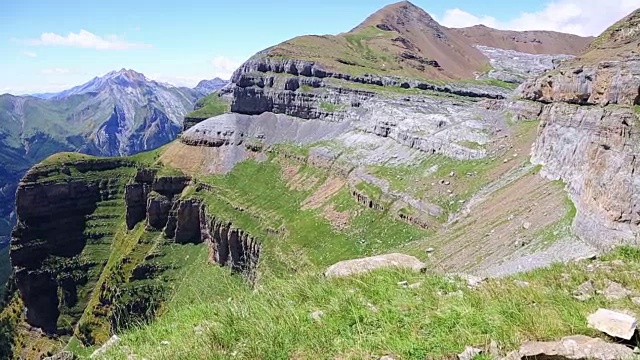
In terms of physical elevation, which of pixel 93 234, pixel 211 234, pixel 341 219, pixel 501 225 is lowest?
pixel 93 234

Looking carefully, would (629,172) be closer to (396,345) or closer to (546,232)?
(546,232)

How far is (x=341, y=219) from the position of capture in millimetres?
83312

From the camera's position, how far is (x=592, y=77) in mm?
59375

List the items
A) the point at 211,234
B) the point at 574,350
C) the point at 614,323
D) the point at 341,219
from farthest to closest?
the point at 211,234 < the point at 341,219 < the point at 614,323 < the point at 574,350

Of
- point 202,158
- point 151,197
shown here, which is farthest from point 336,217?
point 202,158

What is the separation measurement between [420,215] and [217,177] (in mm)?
73603

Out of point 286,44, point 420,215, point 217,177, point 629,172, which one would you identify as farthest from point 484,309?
point 286,44

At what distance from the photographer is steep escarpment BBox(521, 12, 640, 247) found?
31.0m

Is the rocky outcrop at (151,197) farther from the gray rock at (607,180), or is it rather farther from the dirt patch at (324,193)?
the gray rock at (607,180)

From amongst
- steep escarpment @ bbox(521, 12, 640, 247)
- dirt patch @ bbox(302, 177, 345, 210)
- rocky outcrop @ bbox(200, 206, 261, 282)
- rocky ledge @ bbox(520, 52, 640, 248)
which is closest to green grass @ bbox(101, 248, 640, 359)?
rocky ledge @ bbox(520, 52, 640, 248)

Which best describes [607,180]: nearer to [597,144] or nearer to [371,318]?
[597,144]

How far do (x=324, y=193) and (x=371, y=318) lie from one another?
87258mm

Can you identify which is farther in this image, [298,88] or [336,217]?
[298,88]

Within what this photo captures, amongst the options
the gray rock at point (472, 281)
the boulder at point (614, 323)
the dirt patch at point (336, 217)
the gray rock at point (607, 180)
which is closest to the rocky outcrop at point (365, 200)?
the dirt patch at point (336, 217)
